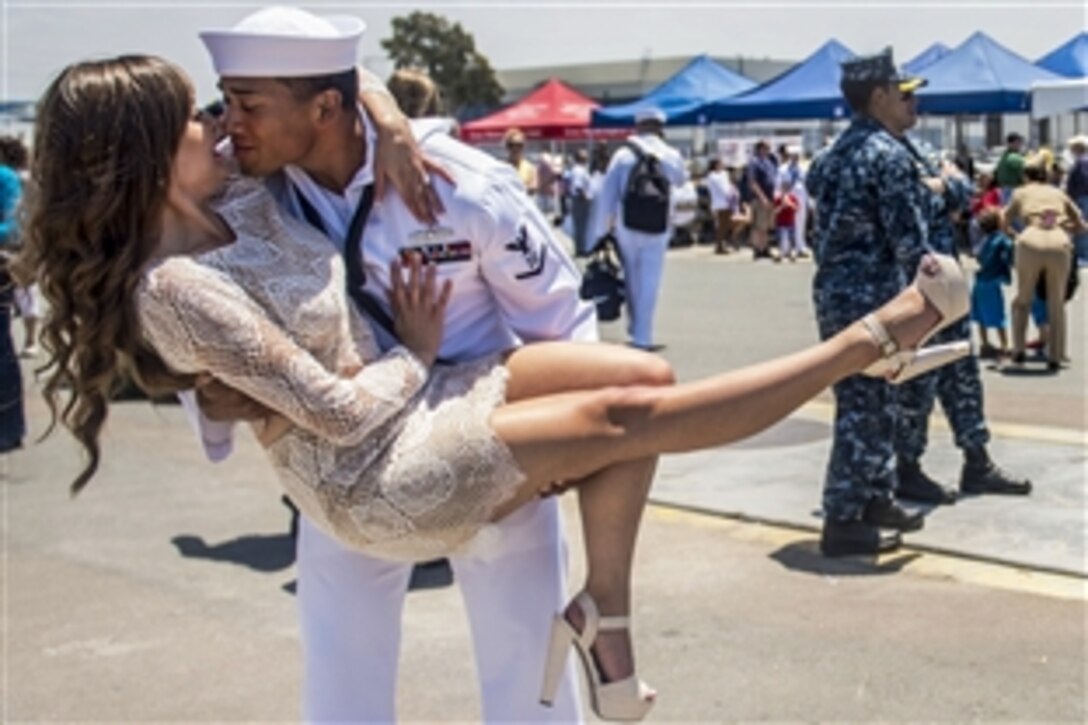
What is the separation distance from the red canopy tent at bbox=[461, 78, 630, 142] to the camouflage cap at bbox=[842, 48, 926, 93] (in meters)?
24.1

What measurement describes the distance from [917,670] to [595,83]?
64.3 metres

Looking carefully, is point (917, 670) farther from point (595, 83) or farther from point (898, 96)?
point (595, 83)

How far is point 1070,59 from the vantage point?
71.2ft

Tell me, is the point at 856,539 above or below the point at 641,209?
below

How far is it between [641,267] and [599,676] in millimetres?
9100

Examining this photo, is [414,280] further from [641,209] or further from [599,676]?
[641,209]

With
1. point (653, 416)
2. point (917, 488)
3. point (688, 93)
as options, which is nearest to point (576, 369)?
point (653, 416)

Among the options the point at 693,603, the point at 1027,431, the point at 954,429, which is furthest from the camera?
Result: the point at 1027,431

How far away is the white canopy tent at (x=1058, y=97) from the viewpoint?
1898 centimetres

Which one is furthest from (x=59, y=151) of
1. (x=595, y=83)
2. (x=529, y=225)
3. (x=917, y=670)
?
(x=595, y=83)

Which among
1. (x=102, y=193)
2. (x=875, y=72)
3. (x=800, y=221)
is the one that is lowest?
(x=800, y=221)

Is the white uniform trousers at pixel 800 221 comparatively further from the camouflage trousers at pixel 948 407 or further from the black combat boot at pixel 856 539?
the black combat boot at pixel 856 539

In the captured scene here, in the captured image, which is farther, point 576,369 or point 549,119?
point 549,119

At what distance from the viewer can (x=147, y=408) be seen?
1038 cm
